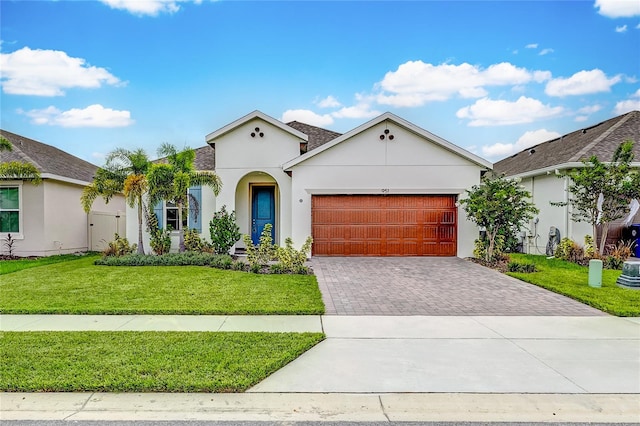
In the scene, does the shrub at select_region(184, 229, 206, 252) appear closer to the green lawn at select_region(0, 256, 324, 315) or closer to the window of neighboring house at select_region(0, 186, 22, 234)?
the green lawn at select_region(0, 256, 324, 315)

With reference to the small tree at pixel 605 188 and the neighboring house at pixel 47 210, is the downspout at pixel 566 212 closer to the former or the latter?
the small tree at pixel 605 188

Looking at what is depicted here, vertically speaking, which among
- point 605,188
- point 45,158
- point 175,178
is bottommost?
point 605,188

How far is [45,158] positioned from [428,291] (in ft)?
55.3

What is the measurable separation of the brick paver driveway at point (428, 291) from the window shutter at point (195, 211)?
514 centimetres

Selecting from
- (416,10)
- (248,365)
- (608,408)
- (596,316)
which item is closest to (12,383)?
(248,365)

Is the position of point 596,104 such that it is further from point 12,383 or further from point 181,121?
point 12,383

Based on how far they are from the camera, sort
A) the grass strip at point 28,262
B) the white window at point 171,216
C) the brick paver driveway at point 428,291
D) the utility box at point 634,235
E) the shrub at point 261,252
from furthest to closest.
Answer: the white window at point 171,216 → the utility box at point 634,235 → the grass strip at point 28,262 → the shrub at point 261,252 → the brick paver driveway at point 428,291

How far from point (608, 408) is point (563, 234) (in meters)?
13.5

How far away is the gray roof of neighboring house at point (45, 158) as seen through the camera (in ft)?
53.7

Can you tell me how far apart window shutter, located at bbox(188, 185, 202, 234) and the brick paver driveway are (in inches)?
202

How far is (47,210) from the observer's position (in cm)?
1602

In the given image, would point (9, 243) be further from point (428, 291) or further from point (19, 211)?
point (428, 291)

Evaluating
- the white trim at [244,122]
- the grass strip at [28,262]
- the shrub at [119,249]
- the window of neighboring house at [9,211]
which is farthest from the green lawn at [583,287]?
the window of neighboring house at [9,211]

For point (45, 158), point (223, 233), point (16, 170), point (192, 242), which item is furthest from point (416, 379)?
point (45, 158)
